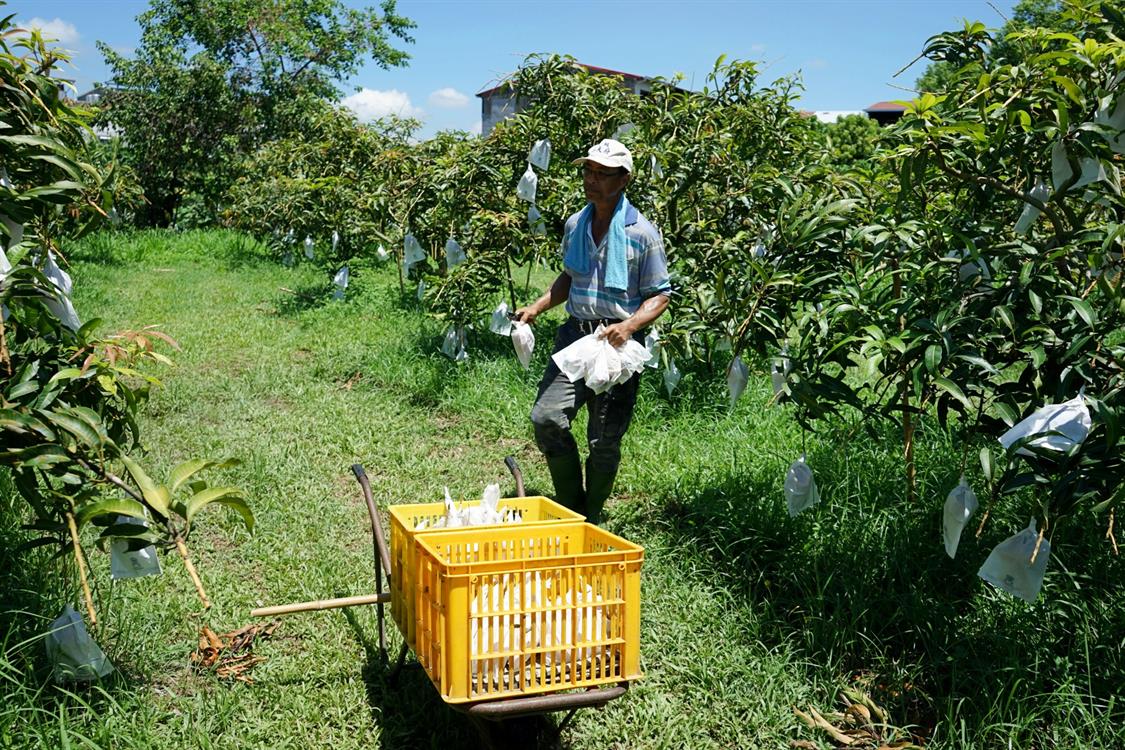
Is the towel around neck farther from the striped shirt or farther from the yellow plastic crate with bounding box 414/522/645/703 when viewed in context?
the yellow plastic crate with bounding box 414/522/645/703

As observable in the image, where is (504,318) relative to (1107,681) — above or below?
above

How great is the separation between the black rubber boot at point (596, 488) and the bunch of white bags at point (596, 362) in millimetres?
531

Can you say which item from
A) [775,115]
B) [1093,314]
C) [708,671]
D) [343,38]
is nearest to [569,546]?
[708,671]

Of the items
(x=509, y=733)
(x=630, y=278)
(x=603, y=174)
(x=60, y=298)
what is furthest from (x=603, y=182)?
(x=509, y=733)

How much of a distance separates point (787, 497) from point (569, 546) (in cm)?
97

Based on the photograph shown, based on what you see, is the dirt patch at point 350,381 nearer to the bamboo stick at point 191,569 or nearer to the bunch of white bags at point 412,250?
→ the bunch of white bags at point 412,250

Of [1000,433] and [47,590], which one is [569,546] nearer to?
[1000,433]

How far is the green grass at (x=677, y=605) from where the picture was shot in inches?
111

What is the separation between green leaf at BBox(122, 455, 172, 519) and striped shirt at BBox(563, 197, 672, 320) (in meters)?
2.08

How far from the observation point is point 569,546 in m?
2.83

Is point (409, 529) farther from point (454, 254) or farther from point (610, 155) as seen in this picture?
point (454, 254)

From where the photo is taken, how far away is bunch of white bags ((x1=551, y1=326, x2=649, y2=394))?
3.76m

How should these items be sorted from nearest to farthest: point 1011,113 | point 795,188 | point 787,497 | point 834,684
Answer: point 1011,113 → point 834,684 → point 787,497 → point 795,188

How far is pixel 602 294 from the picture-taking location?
13.3 feet
